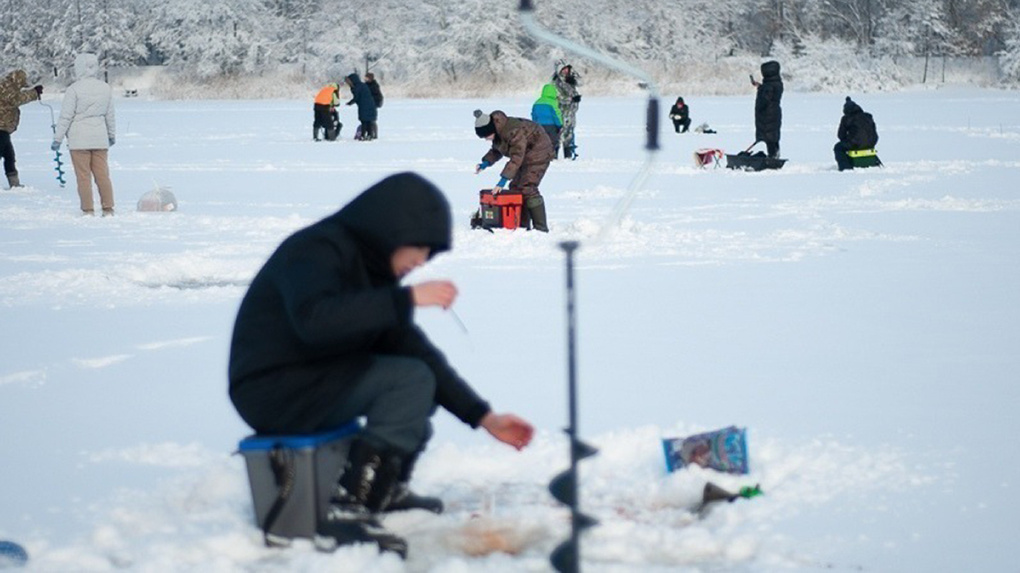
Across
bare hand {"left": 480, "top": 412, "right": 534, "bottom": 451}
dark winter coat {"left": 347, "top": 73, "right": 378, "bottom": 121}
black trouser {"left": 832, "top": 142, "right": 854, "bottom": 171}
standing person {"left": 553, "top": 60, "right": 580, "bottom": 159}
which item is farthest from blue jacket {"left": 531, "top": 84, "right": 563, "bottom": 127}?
bare hand {"left": 480, "top": 412, "right": 534, "bottom": 451}

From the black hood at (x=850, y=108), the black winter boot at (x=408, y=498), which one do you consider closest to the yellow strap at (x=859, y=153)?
the black hood at (x=850, y=108)

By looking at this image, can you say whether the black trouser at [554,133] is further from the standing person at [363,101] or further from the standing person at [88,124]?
the standing person at [363,101]

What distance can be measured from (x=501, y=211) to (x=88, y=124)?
13.5ft

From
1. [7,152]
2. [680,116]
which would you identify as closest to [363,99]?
[680,116]

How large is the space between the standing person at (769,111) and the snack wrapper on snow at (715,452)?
1298 centimetres

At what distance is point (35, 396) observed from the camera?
5.61 m

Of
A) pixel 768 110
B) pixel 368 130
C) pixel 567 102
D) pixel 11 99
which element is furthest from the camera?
pixel 368 130

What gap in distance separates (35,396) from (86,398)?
0.24m

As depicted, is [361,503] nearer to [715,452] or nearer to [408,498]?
[408,498]

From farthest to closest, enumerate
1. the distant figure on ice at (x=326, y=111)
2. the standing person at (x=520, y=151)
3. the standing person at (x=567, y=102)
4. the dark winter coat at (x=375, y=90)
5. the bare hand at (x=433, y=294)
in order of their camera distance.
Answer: the dark winter coat at (x=375, y=90)
the distant figure on ice at (x=326, y=111)
the standing person at (x=567, y=102)
the standing person at (x=520, y=151)
the bare hand at (x=433, y=294)

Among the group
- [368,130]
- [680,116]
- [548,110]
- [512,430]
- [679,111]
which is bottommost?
[368,130]

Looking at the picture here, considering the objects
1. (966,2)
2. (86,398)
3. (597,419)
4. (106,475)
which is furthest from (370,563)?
(966,2)

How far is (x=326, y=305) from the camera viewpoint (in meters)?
3.24

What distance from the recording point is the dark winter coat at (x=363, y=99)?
2389 cm
